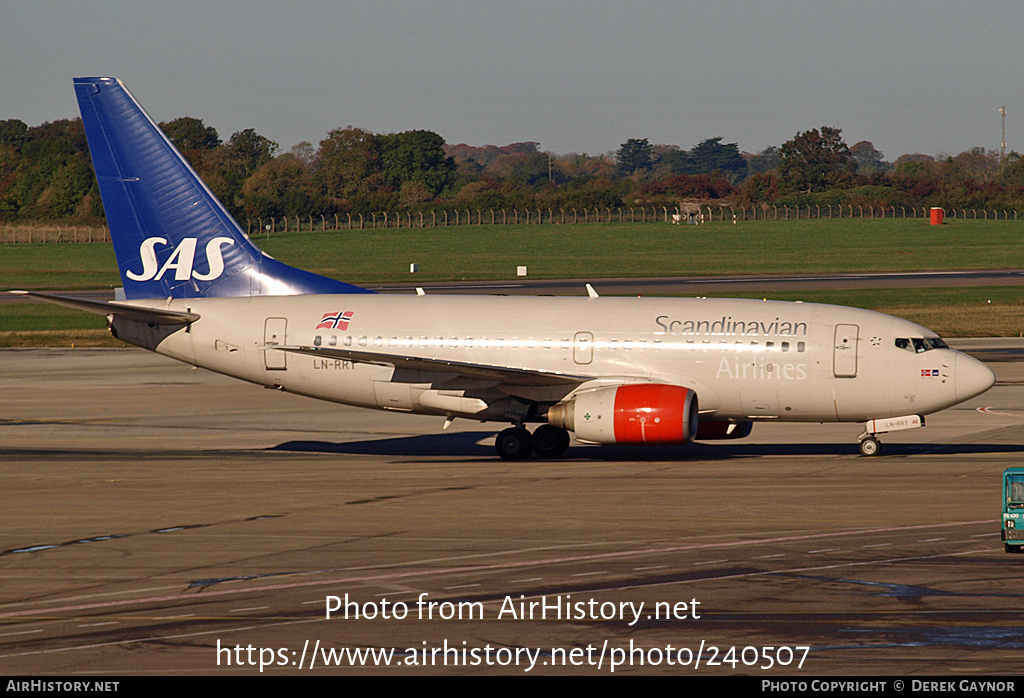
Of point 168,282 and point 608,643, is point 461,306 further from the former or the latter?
point 608,643

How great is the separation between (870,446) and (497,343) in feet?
36.8

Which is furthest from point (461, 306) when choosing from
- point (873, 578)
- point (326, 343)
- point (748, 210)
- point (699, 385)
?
point (748, 210)

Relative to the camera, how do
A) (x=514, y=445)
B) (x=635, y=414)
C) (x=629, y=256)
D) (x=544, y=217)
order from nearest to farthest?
(x=635, y=414) < (x=514, y=445) < (x=629, y=256) < (x=544, y=217)

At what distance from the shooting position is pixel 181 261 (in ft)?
120

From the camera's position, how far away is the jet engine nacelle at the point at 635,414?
3069 cm

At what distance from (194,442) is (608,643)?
23503 mm

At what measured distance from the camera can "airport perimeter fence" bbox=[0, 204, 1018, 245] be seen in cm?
18288

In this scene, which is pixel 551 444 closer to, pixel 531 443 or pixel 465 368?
pixel 531 443

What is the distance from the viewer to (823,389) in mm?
32250

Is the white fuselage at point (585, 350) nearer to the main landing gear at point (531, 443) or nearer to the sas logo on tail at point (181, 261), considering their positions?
the main landing gear at point (531, 443)

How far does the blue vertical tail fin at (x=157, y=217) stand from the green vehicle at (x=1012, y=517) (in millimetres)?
21537

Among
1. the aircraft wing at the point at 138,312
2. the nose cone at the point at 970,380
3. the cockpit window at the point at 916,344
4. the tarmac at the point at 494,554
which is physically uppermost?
the aircraft wing at the point at 138,312

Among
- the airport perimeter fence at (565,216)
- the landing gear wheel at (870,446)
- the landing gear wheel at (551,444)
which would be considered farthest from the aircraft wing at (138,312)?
the airport perimeter fence at (565,216)

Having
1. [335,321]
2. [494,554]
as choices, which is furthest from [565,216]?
[494,554]
